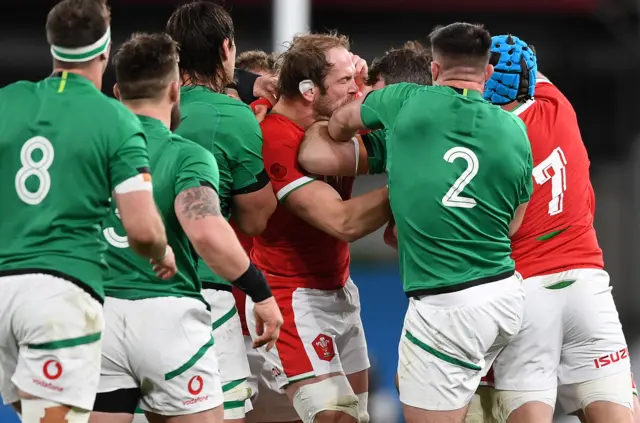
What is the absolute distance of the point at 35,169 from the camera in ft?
13.0

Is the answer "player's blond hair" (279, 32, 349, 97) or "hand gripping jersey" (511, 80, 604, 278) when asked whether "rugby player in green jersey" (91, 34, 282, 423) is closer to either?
"player's blond hair" (279, 32, 349, 97)

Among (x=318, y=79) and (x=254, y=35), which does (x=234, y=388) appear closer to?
(x=318, y=79)

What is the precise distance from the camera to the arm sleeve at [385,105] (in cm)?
490

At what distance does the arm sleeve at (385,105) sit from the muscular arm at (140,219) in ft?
4.18

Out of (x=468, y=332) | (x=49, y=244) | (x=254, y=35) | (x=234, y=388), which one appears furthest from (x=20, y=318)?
(x=254, y=35)

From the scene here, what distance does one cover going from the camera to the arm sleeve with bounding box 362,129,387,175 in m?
5.38

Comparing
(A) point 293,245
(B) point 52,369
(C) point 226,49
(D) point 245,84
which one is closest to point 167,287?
(B) point 52,369

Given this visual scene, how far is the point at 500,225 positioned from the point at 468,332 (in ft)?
1.52

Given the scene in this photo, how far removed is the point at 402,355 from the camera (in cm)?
491

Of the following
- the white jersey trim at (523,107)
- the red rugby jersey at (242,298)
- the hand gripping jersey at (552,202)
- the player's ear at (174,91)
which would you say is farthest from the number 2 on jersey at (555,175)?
the player's ear at (174,91)

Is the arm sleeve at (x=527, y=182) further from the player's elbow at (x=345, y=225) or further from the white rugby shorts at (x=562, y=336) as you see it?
the player's elbow at (x=345, y=225)

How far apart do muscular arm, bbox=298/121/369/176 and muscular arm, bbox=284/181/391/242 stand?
0.10 metres

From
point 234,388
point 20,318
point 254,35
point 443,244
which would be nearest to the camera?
point 20,318

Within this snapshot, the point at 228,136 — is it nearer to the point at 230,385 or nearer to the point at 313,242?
the point at 313,242
